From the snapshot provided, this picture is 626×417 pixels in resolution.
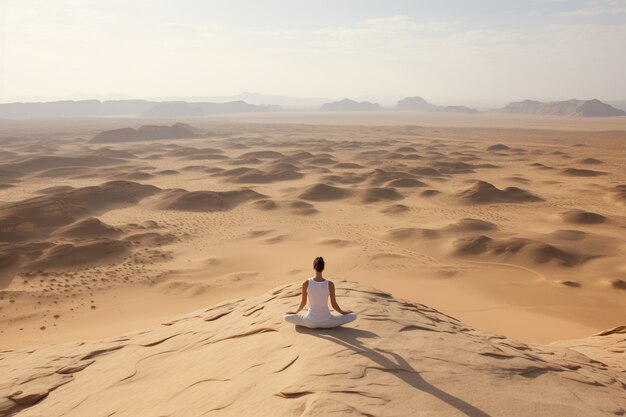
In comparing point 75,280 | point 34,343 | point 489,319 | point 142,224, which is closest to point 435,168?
point 142,224

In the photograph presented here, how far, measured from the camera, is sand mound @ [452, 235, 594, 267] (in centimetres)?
1567

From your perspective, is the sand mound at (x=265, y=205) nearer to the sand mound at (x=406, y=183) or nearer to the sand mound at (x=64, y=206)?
the sand mound at (x=64, y=206)

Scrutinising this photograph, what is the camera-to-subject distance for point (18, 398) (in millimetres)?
6203

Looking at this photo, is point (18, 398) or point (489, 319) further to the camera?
point (489, 319)

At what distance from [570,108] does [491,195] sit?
163580 millimetres

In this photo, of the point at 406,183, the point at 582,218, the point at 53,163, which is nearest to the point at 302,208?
the point at 406,183

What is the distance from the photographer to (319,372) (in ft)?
15.2

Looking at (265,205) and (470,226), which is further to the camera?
(265,205)

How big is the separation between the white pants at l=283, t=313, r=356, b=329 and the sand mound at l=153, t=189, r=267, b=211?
19226 millimetres

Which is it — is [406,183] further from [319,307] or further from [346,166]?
[319,307]

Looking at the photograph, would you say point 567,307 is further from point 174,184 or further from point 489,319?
point 174,184

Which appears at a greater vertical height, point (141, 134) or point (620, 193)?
point (141, 134)

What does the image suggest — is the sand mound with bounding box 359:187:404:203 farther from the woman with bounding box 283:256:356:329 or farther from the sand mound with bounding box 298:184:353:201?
the woman with bounding box 283:256:356:329

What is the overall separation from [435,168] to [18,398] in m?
35.2
